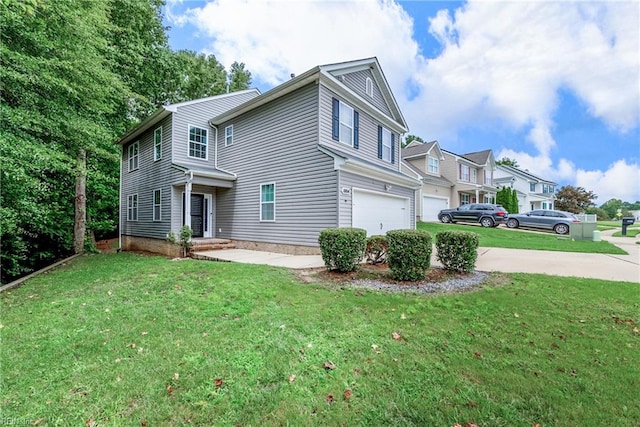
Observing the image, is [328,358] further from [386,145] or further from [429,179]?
[429,179]

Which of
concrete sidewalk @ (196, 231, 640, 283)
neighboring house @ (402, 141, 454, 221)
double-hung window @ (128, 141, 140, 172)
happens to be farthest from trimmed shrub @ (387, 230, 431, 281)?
neighboring house @ (402, 141, 454, 221)

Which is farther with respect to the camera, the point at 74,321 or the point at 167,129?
the point at 167,129

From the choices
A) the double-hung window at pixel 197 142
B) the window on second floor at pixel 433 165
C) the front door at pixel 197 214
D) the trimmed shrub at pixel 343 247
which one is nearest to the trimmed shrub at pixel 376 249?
the trimmed shrub at pixel 343 247

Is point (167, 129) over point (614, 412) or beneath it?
over

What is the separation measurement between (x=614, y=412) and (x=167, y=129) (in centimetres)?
1473

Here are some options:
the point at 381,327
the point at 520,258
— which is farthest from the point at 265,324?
the point at 520,258

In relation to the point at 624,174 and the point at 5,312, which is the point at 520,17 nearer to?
the point at 5,312

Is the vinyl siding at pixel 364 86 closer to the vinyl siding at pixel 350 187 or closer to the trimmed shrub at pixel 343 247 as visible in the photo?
the vinyl siding at pixel 350 187

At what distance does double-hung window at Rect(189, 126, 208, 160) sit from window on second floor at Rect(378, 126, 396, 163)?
26.7ft

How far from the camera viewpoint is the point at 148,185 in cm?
1430

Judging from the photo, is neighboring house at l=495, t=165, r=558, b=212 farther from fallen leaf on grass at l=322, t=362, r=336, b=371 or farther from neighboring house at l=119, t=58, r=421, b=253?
fallen leaf on grass at l=322, t=362, r=336, b=371

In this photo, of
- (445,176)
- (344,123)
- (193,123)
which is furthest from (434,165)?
(193,123)

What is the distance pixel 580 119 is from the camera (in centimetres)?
1788

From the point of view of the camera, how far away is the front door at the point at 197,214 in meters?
13.2
